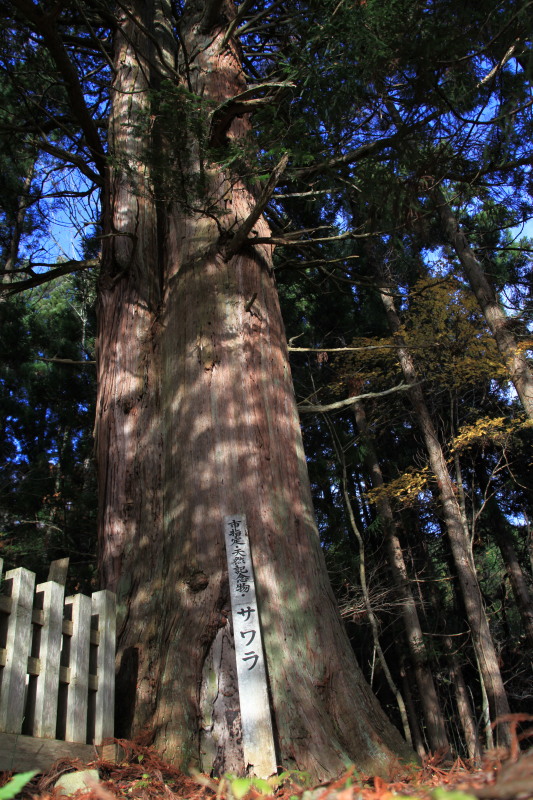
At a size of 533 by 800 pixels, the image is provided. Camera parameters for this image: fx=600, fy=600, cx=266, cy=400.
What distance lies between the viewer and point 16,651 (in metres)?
2.68

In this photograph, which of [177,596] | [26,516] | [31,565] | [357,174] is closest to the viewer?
[177,596]

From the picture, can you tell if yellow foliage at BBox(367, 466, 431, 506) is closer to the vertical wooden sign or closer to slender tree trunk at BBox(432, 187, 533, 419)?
slender tree trunk at BBox(432, 187, 533, 419)

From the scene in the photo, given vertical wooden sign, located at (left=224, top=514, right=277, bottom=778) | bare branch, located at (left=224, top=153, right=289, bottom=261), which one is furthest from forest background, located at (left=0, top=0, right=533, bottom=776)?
vertical wooden sign, located at (left=224, top=514, right=277, bottom=778)

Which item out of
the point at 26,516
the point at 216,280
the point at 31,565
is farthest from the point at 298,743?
the point at 26,516

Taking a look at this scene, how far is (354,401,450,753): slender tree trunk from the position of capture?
456 inches

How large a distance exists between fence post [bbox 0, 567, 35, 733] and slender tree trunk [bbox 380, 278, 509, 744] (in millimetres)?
7329

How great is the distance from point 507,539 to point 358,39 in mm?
12718

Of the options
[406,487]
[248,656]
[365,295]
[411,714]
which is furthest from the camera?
[365,295]

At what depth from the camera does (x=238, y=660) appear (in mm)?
3002

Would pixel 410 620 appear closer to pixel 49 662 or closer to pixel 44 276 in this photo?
pixel 44 276

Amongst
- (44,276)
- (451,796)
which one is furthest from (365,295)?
(451,796)

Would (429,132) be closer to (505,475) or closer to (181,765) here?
(181,765)

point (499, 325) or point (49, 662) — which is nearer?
point (49, 662)

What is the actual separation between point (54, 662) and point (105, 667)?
38cm
